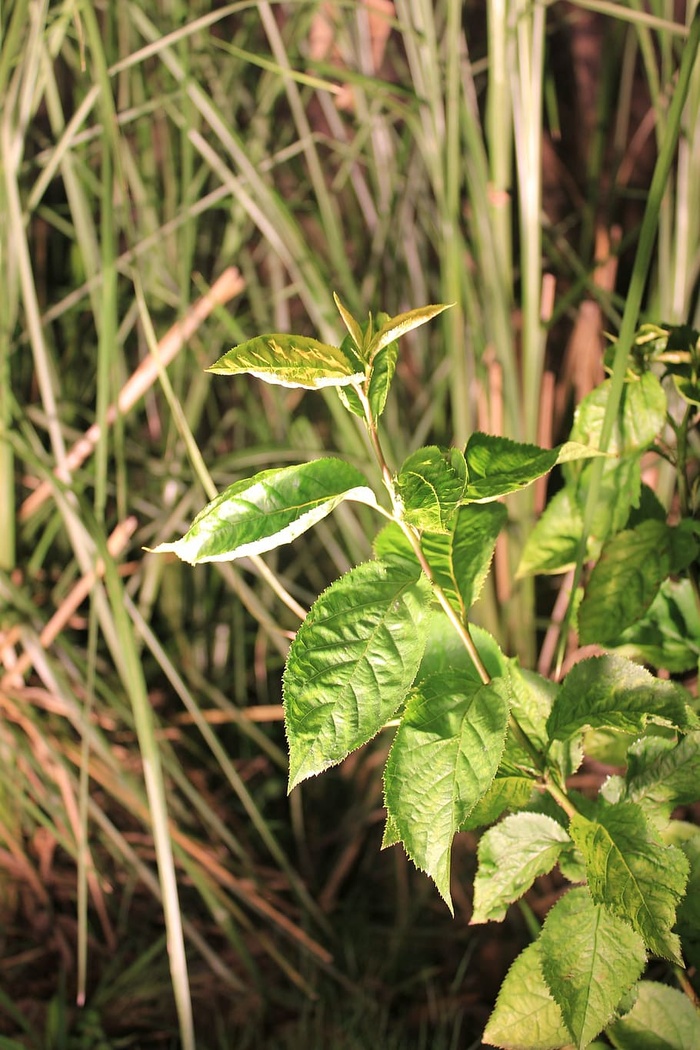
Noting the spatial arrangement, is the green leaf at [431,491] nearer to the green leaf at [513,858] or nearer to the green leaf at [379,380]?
the green leaf at [379,380]

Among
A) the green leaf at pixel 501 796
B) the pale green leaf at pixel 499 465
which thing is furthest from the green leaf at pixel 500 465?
the green leaf at pixel 501 796

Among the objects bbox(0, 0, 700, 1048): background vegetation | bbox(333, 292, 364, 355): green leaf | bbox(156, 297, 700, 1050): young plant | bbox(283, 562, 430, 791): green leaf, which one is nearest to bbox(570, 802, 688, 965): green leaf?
bbox(156, 297, 700, 1050): young plant

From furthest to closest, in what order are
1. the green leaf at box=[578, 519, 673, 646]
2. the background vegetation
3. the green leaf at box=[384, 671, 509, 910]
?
the background vegetation < the green leaf at box=[578, 519, 673, 646] < the green leaf at box=[384, 671, 509, 910]

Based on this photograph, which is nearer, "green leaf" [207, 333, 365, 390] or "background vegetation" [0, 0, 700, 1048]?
"green leaf" [207, 333, 365, 390]

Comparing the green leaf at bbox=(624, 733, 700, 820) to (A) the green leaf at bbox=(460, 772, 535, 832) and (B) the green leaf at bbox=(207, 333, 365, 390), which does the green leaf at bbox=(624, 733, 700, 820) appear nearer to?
(A) the green leaf at bbox=(460, 772, 535, 832)

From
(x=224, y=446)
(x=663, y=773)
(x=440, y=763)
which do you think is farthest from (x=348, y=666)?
(x=224, y=446)

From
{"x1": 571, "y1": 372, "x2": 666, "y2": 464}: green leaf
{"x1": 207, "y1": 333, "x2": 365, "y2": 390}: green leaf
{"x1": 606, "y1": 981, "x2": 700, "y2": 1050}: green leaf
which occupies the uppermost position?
{"x1": 207, "y1": 333, "x2": 365, "y2": 390}: green leaf

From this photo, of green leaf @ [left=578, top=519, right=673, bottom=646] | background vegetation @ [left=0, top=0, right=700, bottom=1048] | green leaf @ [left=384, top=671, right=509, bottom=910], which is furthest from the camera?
background vegetation @ [left=0, top=0, right=700, bottom=1048]
